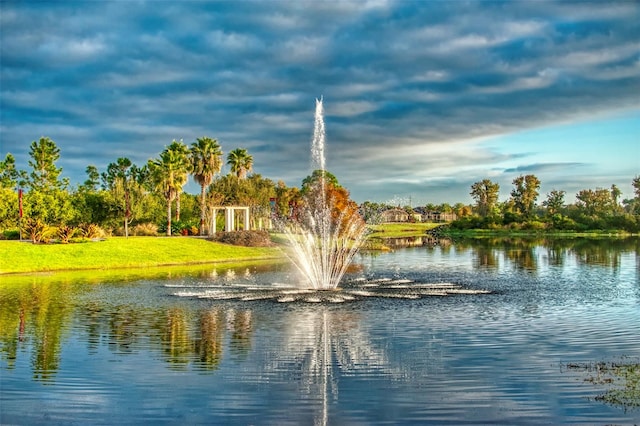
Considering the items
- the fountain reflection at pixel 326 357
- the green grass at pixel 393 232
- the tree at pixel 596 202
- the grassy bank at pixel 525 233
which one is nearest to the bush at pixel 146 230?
the green grass at pixel 393 232

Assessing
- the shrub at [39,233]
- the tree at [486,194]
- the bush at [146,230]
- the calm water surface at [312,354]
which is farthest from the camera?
the tree at [486,194]

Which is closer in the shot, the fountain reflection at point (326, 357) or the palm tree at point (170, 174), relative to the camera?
the fountain reflection at point (326, 357)

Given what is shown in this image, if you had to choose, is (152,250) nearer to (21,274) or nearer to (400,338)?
(21,274)

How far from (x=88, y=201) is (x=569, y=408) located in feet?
266

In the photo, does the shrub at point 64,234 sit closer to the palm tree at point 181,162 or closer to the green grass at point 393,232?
the palm tree at point 181,162

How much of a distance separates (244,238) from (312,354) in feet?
167

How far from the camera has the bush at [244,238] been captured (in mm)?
67688

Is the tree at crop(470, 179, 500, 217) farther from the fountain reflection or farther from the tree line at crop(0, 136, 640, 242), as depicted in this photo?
the fountain reflection

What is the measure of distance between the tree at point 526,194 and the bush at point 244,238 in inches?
4242

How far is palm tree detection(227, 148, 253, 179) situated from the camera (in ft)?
348

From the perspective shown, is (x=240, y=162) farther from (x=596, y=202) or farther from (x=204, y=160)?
(x=596, y=202)

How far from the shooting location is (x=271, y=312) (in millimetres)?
25797

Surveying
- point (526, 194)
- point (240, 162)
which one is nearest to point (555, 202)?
point (526, 194)

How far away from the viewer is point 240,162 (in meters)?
107
